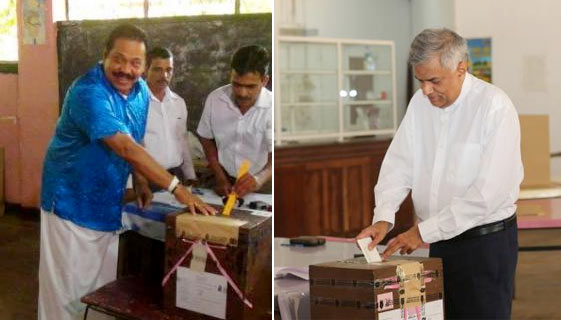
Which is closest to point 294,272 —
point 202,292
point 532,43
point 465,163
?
point 202,292

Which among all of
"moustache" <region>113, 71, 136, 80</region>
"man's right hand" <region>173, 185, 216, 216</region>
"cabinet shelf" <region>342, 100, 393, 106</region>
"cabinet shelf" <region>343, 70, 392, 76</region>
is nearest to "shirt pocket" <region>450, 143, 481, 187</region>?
"cabinet shelf" <region>342, 100, 393, 106</region>

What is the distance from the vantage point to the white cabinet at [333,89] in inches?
118

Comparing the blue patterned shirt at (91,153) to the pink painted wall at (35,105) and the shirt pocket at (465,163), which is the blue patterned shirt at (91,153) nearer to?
the pink painted wall at (35,105)

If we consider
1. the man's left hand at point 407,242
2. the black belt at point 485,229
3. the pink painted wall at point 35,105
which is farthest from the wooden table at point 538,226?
the pink painted wall at point 35,105

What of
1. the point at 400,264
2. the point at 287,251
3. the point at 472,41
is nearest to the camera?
the point at 400,264

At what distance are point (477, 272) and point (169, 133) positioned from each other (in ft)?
3.43

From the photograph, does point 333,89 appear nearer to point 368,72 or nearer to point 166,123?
point 368,72

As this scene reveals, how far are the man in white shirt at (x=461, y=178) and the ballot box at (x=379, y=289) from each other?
0.26 feet

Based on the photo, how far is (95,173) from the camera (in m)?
2.30

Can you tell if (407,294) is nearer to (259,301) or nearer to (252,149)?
(259,301)

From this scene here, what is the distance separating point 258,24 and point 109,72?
0.47 metres

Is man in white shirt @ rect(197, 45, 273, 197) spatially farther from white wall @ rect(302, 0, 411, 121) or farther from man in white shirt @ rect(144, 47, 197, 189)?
white wall @ rect(302, 0, 411, 121)

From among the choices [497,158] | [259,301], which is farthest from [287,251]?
[497,158]

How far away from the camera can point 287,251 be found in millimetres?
2979
